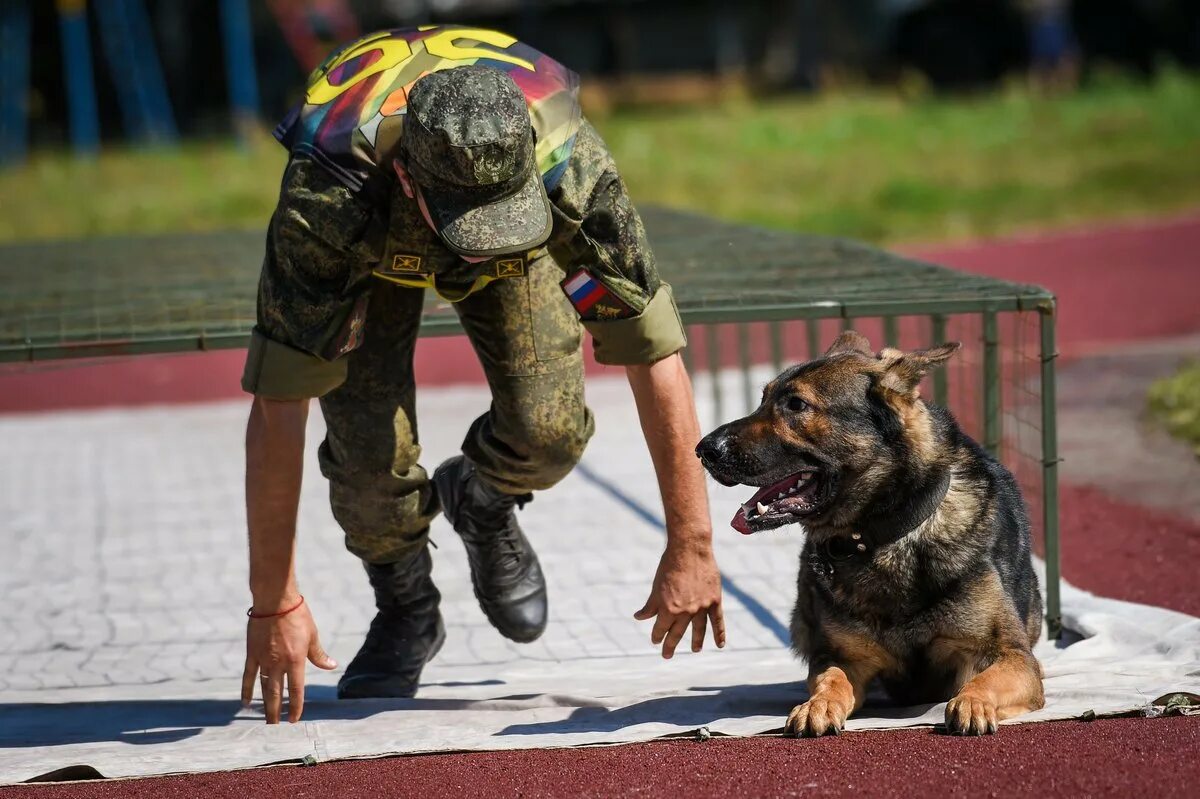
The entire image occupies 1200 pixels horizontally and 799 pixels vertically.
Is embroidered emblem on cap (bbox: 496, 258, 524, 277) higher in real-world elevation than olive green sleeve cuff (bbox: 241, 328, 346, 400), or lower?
higher

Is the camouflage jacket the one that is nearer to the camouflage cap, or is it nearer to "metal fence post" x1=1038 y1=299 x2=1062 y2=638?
the camouflage cap

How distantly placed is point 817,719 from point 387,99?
1.80 meters

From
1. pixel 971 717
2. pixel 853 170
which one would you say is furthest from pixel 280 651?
pixel 853 170

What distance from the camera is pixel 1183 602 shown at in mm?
5293

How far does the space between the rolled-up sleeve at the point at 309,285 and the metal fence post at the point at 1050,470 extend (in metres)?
2.20

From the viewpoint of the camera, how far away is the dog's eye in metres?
3.99

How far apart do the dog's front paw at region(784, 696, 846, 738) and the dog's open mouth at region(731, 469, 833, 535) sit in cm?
45

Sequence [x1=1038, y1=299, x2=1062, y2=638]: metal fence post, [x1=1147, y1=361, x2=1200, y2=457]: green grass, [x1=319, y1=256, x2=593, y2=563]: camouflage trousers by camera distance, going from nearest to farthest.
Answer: [x1=319, y1=256, x2=593, y2=563]: camouflage trousers → [x1=1038, y1=299, x2=1062, y2=638]: metal fence post → [x1=1147, y1=361, x2=1200, y2=457]: green grass

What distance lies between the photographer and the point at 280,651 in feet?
13.0

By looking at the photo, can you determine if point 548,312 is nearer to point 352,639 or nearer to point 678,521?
point 678,521

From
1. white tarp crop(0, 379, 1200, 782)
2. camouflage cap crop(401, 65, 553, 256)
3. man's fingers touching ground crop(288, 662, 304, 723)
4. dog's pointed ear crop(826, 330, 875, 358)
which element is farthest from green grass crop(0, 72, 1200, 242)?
camouflage cap crop(401, 65, 553, 256)

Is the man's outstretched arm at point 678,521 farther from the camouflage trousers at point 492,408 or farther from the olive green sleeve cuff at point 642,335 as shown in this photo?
the camouflage trousers at point 492,408

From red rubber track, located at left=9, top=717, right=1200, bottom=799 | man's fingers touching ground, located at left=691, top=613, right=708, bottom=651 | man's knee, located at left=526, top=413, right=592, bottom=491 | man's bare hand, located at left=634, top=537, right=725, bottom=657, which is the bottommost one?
red rubber track, located at left=9, top=717, right=1200, bottom=799

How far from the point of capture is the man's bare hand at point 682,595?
155 inches
